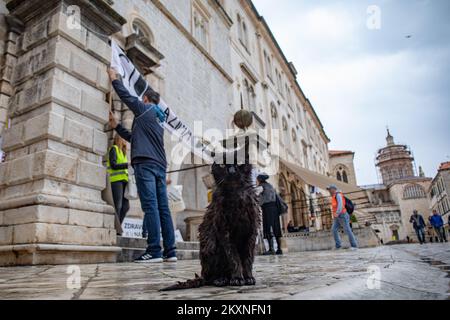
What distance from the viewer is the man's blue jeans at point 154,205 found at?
4.01 metres

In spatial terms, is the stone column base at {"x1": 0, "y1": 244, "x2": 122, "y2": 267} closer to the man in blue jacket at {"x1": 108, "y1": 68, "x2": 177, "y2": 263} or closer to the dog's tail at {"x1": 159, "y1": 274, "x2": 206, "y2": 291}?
the man in blue jacket at {"x1": 108, "y1": 68, "x2": 177, "y2": 263}

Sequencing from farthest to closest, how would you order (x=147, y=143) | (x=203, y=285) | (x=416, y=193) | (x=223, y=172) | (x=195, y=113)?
(x=416, y=193), (x=195, y=113), (x=147, y=143), (x=223, y=172), (x=203, y=285)

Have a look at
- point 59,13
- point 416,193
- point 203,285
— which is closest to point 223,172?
point 203,285

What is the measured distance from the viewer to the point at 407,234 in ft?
165

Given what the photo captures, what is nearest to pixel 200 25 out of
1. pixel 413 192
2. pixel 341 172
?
pixel 341 172

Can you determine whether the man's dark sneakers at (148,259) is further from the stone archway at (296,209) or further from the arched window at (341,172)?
the arched window at (341,172)

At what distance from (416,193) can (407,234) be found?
8640 mm

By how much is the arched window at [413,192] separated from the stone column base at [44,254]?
59938mm

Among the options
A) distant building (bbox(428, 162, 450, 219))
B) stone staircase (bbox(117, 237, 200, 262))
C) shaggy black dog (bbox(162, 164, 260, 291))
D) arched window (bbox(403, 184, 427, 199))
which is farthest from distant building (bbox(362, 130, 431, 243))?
shaggy black dog (bbox(162, 164, 260, 291))

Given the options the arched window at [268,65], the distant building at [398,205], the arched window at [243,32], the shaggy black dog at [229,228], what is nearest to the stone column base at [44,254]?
the shaggy black dog at [229,228]

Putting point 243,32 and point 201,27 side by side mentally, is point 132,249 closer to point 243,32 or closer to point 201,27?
point 201,27

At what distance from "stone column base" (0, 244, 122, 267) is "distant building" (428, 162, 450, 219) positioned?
167 feet
